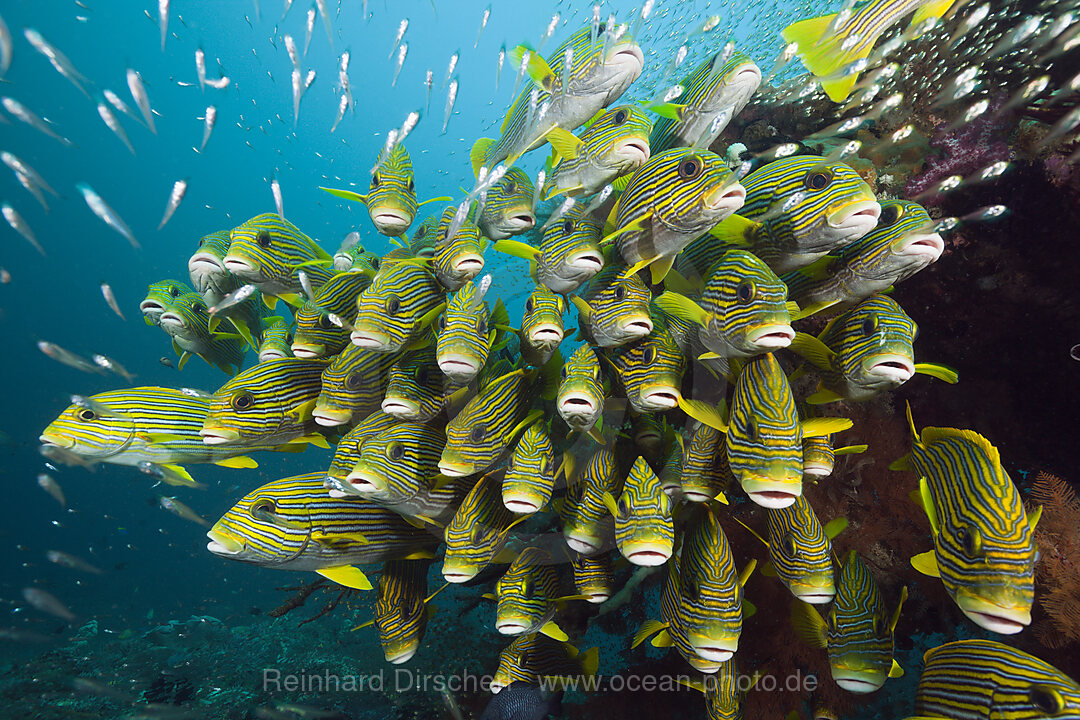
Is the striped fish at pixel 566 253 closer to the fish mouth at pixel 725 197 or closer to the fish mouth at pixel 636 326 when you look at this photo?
the fish mouth at pixel 636 326

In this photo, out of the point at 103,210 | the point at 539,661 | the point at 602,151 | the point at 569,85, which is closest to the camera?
the point at 602,151

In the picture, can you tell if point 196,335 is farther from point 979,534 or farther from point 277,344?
point 979,534

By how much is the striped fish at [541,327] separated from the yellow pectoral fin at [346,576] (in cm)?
170

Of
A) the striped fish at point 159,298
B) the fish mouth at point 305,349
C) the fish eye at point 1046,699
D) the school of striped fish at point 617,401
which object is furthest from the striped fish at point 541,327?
the striped fish at point 159,298

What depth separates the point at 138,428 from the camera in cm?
273

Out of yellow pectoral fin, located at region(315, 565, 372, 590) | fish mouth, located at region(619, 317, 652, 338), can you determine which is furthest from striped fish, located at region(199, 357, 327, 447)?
fish mouth, located at region(619, 317, 652, 338)

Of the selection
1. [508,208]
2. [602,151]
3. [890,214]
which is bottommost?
[890,214]

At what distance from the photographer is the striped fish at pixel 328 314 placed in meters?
2.98

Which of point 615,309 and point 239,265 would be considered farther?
point 239,265

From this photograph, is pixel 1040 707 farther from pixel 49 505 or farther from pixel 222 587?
pixel 49 505

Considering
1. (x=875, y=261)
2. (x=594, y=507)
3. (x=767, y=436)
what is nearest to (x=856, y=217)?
(x=875, y=261)

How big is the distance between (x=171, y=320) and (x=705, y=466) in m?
4.15

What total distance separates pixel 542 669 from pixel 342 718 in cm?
323

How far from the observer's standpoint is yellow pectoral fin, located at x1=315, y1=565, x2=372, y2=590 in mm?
2545
